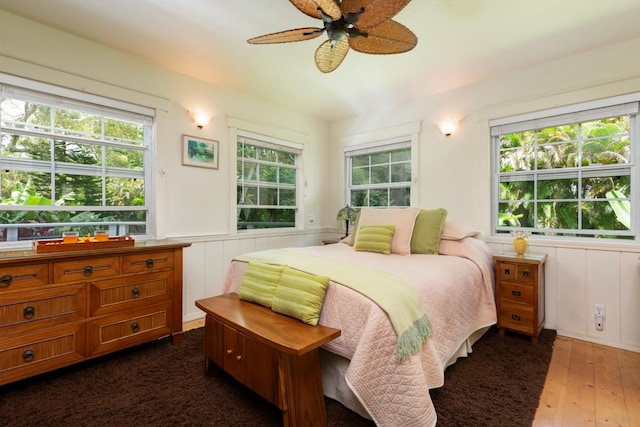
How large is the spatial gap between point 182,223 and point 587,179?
12.5ft

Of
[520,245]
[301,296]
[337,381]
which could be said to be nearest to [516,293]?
[520,245]

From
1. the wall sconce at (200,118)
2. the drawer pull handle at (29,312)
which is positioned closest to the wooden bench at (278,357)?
the drawer pull handle at (29,312)

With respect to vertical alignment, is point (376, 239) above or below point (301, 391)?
above

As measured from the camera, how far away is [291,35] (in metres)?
1.74

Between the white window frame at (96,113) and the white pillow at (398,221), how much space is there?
213 centimetres

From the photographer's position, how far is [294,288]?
176 centimetres

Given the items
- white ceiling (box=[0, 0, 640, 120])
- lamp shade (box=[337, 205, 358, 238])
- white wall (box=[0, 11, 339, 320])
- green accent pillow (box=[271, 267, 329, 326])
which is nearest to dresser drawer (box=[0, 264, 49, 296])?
white wall (box=[0, 11, 339, 320])

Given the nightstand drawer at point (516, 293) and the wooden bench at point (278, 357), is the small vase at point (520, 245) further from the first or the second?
the wooden bench at point (278, 357)

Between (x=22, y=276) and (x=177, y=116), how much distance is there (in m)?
1.87

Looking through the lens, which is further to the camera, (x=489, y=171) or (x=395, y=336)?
(x=489, y=171)

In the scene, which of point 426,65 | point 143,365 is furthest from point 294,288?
point 426,65

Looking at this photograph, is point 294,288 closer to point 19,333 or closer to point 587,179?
point 19,333

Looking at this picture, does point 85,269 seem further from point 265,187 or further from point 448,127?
point 448,127

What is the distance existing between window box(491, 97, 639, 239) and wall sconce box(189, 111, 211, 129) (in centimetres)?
298
